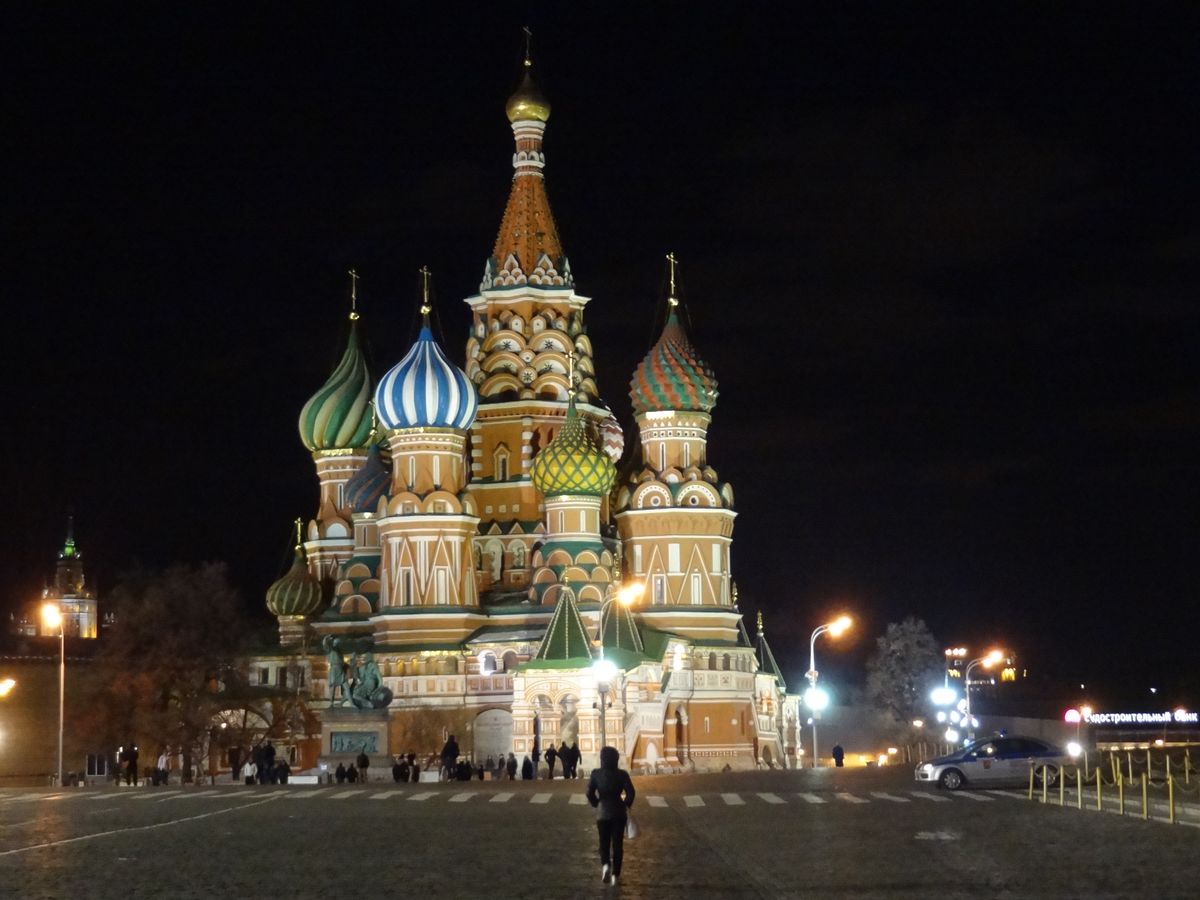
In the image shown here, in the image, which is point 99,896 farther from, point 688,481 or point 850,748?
point 850,748

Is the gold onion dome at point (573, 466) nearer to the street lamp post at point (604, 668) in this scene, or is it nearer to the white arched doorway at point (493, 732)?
the street lamp post at point (604, 668)

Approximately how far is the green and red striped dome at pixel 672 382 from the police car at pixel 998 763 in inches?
1502

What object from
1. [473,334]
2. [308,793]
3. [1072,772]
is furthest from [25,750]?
[1072,772]

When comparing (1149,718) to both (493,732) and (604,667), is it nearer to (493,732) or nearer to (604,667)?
(493,732)

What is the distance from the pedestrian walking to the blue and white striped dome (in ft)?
177

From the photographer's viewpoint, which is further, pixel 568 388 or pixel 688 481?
pixel 568 388

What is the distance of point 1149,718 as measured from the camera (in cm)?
10394

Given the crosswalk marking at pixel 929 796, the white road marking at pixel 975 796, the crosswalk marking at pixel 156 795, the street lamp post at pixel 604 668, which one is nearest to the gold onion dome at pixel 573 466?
the street lamp post at pixel 604 668

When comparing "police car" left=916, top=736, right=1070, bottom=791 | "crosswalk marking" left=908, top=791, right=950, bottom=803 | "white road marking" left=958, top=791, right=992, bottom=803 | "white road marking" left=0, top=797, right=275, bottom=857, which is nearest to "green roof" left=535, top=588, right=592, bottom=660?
"police car" left=916, top=736, right=1070, bottom=791

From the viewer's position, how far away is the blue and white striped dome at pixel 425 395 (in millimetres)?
74062

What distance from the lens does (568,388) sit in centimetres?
8056

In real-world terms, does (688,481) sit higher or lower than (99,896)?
higher

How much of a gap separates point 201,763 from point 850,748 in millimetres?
41383

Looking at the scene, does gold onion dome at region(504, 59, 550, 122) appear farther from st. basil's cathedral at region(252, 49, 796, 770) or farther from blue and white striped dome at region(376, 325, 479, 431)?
blue and white striped dome at region(376, 325, 479, 431)
